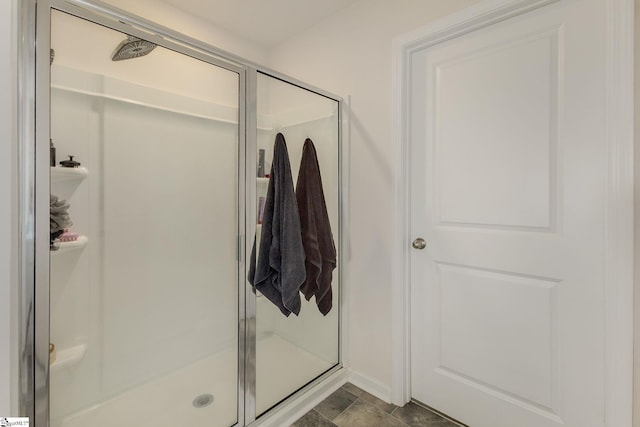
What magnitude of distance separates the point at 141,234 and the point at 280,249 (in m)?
0.70

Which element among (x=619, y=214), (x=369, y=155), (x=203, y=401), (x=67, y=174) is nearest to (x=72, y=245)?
(x=67, y=174)

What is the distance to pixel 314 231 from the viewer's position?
1.45 m

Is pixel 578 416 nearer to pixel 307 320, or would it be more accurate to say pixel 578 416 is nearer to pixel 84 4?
pixel 307 320

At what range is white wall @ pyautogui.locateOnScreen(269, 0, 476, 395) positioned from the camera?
1620 millimetres

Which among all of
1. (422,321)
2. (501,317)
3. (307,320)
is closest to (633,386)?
(501,317)

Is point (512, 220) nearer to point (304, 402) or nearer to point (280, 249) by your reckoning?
point (280, 249)

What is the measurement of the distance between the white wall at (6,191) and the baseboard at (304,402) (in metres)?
0.98

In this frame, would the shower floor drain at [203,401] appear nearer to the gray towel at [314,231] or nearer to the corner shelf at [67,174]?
the gray towel at [314,231]

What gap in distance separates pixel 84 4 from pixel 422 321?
1895 millimetres

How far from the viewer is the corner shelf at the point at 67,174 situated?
0.98 meters

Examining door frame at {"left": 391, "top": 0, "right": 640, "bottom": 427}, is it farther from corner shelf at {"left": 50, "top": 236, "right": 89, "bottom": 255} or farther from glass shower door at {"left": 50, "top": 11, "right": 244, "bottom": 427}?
corner shelf at {"left": 50, "top": 236, "right": 89, "bottom": 255}

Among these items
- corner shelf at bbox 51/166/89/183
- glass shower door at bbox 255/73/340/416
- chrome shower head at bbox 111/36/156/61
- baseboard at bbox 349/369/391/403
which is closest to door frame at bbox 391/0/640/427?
baseboard at bbox 349/369/391/403

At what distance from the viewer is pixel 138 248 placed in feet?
4.72

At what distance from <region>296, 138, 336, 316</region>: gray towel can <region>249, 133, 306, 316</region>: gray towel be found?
96mm
